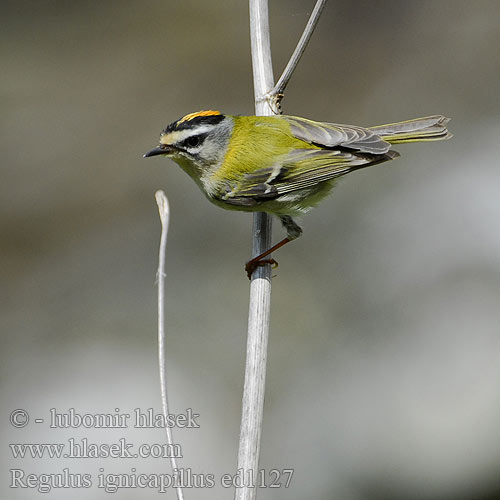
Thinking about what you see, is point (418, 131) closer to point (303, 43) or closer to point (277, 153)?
point (277, 153)

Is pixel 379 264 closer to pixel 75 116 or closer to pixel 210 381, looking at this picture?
pixel 210 381

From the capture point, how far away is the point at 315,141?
3.15 metres

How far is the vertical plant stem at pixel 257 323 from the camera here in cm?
217

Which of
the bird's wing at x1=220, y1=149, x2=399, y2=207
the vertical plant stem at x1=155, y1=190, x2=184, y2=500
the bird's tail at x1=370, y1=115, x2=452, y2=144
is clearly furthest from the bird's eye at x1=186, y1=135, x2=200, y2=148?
the vertical plant stem at x1=155, y1=190, x2=184, y2=500

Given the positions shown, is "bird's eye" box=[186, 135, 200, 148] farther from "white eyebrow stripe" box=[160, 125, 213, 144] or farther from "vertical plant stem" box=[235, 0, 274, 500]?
"vertical plant stem" box=[235, 0, 274, 500]

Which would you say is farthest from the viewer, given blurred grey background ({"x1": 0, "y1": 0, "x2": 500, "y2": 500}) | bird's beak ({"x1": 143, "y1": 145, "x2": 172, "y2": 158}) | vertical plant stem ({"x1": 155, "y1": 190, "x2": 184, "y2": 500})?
blurred grey background ({"x1": 0, "y1": 0, "x2": 500, "y2": 500})

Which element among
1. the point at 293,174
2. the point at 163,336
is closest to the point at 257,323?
the point at 163,336

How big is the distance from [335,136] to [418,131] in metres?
0.35

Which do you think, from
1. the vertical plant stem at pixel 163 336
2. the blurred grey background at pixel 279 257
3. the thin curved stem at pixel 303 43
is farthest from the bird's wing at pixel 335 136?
the blurred grey background at pixel 279 257

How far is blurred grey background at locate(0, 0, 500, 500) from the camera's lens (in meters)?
4.04

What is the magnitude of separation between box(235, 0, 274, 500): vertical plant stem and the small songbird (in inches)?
4.2

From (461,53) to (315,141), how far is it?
393 cm

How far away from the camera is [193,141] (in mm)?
3082

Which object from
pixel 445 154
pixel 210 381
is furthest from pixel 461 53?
pixel 210 381
